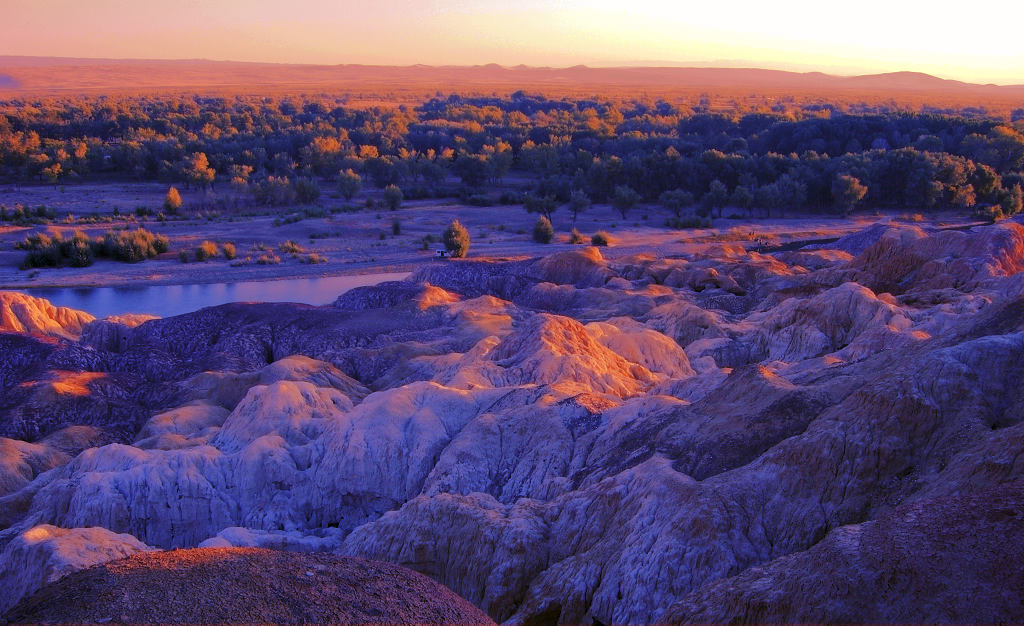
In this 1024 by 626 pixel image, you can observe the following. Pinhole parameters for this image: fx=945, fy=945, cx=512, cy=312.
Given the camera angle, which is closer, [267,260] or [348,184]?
[267,260]

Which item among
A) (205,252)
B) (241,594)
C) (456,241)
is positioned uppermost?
(241,594)

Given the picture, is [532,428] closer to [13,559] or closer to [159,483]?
[159,483]

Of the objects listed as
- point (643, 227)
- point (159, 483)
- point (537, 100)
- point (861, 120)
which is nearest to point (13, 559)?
point (159, 483)

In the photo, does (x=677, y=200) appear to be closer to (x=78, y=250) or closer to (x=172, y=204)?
(x=172, y=204)

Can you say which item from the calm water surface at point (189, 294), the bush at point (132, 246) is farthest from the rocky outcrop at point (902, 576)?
the bush at point (132, 246)

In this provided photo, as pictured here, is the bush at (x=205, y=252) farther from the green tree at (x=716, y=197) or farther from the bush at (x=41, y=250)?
the green tree at (x=716, y=197)

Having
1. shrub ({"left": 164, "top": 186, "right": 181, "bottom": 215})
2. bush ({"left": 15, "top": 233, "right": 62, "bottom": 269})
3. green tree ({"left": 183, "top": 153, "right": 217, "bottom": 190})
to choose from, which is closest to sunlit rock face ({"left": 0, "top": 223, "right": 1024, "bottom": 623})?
bush ({"left": 15, "top": 233, "right": 62, "bottom": 269})

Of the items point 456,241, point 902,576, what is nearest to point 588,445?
point 902,576
